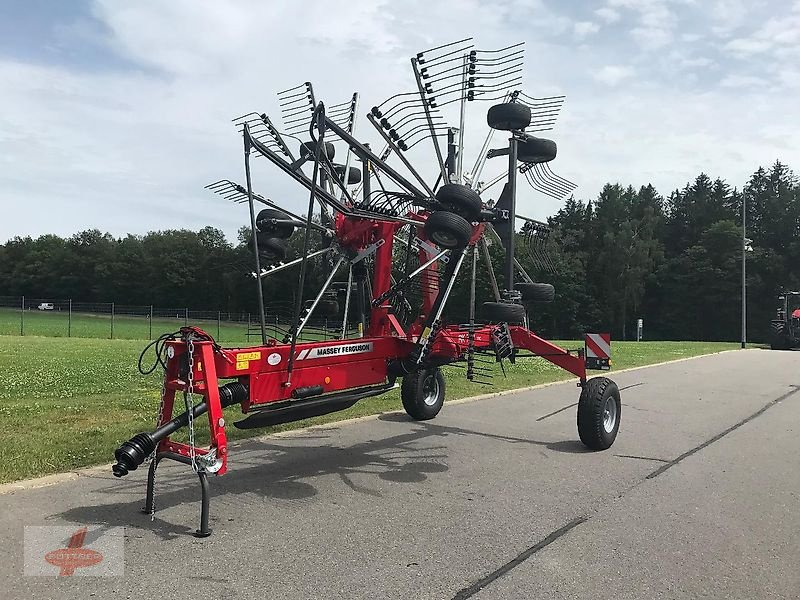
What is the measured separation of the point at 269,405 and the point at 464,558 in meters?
2.24

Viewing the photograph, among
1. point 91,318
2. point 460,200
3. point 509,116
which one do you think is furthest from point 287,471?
point 91,318

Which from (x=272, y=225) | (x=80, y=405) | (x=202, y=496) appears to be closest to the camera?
(x=202, y=496)

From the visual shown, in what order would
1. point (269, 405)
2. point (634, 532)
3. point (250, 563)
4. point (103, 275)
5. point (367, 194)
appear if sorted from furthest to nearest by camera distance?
point (103, 275) < point (367, 194) < point (269, 405) < point (634, 532) < point (250, 563)

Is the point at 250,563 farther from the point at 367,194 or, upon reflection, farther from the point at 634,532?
the point at 367,194

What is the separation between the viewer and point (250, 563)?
4.55m

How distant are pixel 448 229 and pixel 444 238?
0.15 meters

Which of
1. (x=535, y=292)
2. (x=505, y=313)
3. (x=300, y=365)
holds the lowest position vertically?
(x=300, y=365)

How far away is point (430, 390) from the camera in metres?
10.4

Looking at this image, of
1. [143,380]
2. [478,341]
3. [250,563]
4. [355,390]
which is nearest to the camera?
[250,563]

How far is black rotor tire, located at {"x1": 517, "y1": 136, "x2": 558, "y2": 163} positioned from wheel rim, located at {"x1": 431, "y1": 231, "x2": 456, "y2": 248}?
7.12 feet

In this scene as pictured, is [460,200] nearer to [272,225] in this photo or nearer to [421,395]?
[272,225]

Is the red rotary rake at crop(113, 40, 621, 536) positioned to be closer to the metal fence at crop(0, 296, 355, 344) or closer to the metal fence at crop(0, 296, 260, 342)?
the metal fence at crop(0, 296, 355, 344)

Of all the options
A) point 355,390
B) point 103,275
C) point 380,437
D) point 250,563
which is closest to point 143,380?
point 380,437

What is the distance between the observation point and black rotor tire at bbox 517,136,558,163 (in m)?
→ 8.03
